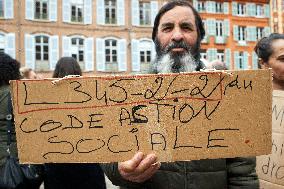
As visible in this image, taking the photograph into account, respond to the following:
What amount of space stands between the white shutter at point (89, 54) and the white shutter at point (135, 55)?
2.54 metres

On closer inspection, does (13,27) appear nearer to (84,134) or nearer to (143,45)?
(143,45)

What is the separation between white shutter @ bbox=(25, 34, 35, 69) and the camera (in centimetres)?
2364

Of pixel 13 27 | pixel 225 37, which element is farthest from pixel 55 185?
pixel 225 37

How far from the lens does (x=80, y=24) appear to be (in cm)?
2542

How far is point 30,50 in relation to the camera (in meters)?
23.9

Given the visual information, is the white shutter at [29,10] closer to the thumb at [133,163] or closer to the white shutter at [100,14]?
the white shutter at [100,14]

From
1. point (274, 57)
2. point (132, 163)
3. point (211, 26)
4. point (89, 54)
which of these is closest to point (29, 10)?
point (89, 54)

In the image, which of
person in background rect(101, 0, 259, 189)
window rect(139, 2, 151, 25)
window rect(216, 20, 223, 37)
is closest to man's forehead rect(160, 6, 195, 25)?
person in background rect(101, 0, 259, 189)

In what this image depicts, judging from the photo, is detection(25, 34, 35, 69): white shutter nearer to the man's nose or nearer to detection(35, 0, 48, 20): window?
detection(35, 0, 48, 20): window

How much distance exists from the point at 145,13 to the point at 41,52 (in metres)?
7.25

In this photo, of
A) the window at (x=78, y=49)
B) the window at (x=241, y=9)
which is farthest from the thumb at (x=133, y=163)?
the window at (x=241, y=9)

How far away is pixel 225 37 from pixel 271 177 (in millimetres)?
32983

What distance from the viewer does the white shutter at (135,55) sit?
2602cm

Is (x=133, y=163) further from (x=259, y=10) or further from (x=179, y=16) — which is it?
(x=259, y=10)
